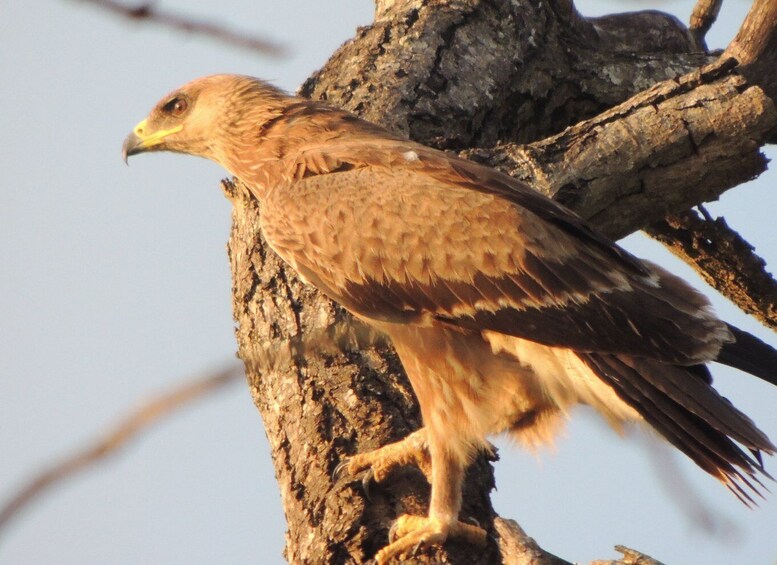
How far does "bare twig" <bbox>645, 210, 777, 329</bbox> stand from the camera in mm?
6035

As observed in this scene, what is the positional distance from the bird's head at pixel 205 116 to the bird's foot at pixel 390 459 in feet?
7.45

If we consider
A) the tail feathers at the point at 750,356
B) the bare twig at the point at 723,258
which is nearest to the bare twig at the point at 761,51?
the bare twig at the point at 723,258

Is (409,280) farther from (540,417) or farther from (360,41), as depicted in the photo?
(360,41)

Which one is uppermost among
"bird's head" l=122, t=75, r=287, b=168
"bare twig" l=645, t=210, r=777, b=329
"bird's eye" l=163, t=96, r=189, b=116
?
"bird's eye" l=163, t=96, r=189, b=116

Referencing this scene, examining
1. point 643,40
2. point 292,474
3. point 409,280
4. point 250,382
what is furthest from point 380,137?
point 643,40

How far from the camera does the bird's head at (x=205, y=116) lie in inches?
237

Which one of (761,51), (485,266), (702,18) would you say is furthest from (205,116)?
(702,18)

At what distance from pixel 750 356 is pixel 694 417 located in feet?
1.91

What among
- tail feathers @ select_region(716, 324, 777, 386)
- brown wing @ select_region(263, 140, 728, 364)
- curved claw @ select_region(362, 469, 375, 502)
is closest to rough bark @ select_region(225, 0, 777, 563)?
curved claw @ select_region(362, 469, 375, 502)

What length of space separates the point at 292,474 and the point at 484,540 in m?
0.90

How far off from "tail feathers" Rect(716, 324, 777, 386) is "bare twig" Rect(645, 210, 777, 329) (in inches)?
58.2

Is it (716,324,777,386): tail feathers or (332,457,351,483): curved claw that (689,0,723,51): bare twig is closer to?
(716,324,777,386): tail feathers

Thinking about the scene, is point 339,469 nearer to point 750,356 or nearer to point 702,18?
point 750,356

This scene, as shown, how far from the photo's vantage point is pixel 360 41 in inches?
254
